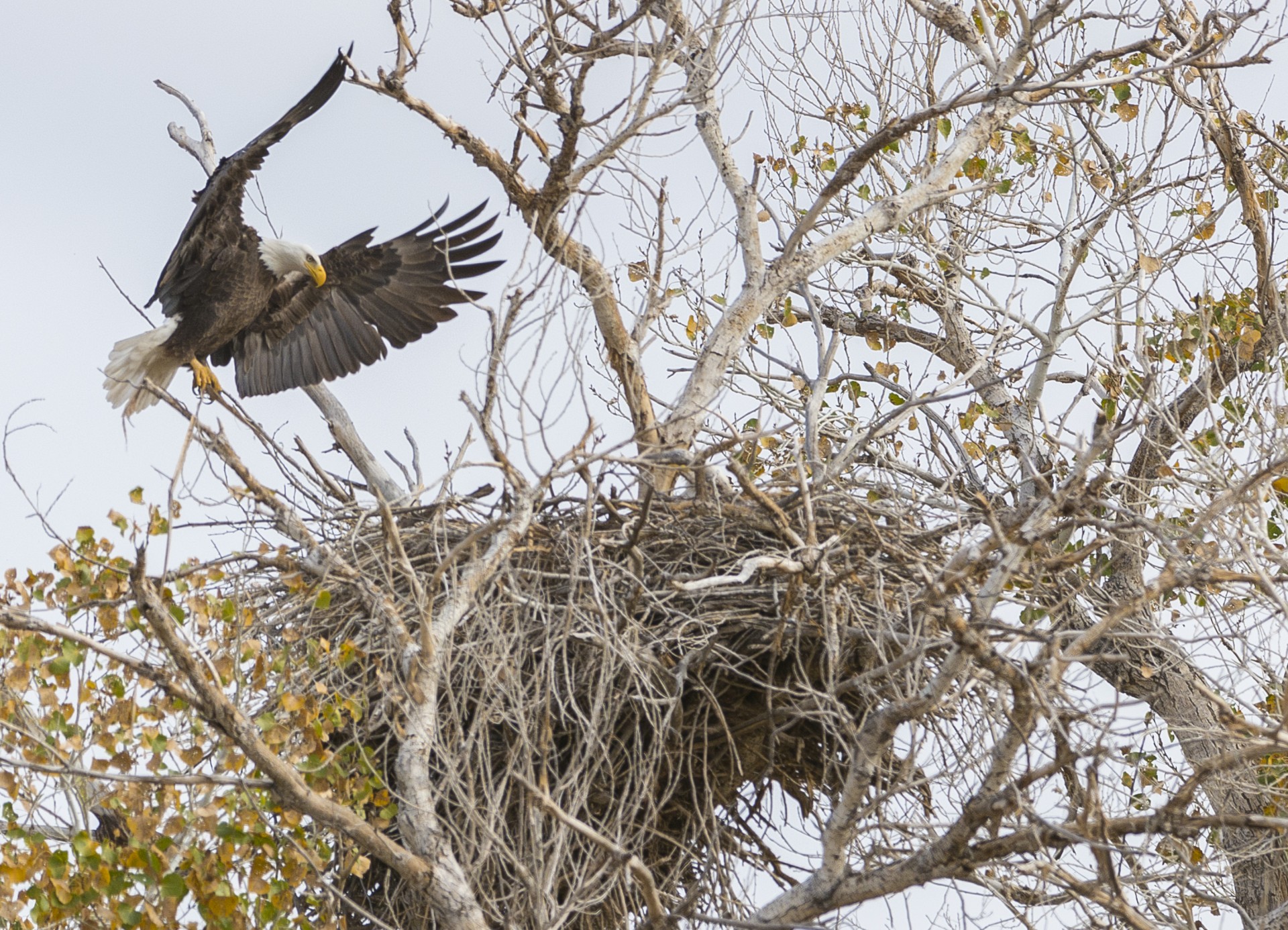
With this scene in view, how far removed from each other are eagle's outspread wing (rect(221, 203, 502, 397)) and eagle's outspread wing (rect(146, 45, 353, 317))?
557 millimetres

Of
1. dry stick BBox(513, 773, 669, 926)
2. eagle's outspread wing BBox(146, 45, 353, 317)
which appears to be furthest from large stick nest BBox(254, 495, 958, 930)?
eagle's outspread wing BBox(146, 45, 353, 317)

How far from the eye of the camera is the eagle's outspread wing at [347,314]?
7.57 meters

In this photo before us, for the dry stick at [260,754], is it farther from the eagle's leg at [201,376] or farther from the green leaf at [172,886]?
the eagle's leg at [201,376]

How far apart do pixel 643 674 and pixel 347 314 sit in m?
3.80

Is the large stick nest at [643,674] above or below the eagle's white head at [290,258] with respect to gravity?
below

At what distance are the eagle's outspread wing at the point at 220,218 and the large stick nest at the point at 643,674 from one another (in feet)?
6.79

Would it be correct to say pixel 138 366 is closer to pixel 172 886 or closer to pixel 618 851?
pixel 172 886

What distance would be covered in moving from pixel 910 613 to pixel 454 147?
8.27 feet

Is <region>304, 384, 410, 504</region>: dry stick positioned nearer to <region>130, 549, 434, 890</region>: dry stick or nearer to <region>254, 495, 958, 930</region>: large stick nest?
<region>254, 495, 958, 930</region>: large stick nest

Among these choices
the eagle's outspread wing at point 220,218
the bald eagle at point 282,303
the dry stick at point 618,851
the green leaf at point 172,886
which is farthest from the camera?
the bald eagle at point 282,303

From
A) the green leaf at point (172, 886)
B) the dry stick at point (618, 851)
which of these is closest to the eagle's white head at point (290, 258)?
the green leaf at point (172, 886)

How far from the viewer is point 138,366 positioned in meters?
7.39

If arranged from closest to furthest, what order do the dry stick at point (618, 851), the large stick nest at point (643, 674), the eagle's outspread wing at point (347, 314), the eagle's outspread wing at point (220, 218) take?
the dry stick at point (618, 851)
the large stick nest at point (643, 674)
the eagle's outspread wing at point (220, 218)
the eagle's outspread wing at point (347, 314)

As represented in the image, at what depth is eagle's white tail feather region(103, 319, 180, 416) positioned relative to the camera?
285 inches
